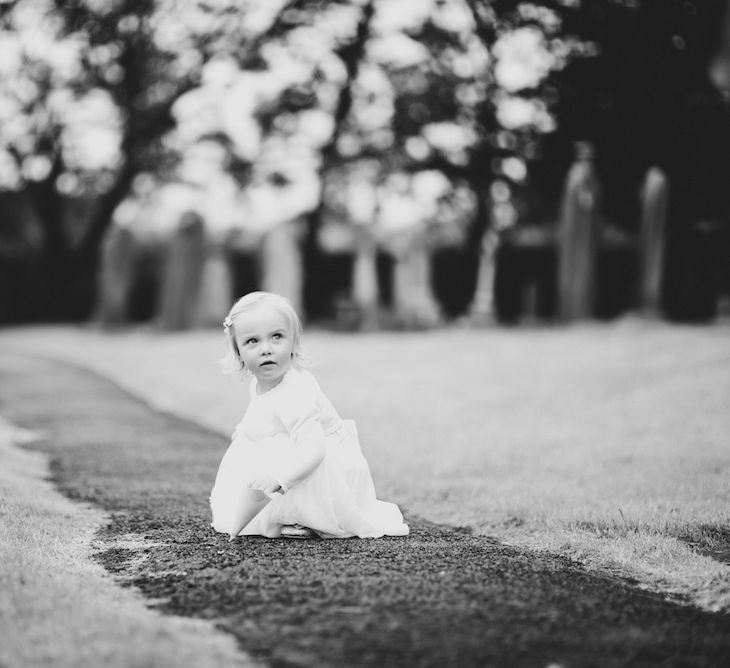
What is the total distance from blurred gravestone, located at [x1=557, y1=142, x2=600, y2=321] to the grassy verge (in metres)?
12.6

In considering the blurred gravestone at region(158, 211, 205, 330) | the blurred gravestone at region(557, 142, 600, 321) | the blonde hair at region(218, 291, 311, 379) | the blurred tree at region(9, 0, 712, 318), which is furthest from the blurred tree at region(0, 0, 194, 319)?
the blonde hair at region(218, 291, 311, 379)

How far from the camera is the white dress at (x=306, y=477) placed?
411cm

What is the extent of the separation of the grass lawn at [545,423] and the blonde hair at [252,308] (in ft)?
4.67

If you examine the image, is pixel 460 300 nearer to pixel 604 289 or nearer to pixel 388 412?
pixel 604 289

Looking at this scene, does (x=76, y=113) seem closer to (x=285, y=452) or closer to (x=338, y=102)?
(x=338, y=102)

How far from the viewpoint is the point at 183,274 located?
18.2m

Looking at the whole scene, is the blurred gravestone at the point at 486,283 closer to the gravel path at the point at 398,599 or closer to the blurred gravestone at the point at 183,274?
the blurred gravestone at the point at 183,274

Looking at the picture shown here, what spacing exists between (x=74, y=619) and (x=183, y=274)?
51.8 feet

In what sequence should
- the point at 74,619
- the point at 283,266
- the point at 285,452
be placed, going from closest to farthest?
1. the point at 74,619
2. the point at 285,452
3. the point at 283,266

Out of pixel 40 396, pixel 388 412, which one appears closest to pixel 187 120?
pixel 40 396

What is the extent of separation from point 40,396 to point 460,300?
19.3 meters

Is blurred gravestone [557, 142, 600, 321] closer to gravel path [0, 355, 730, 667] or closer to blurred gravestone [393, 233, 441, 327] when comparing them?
blurred gravestone [393, 233, 441, 327]

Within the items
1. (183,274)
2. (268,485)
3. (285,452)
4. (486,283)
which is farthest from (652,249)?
(268,485)

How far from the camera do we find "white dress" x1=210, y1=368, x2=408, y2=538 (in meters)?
4.11
